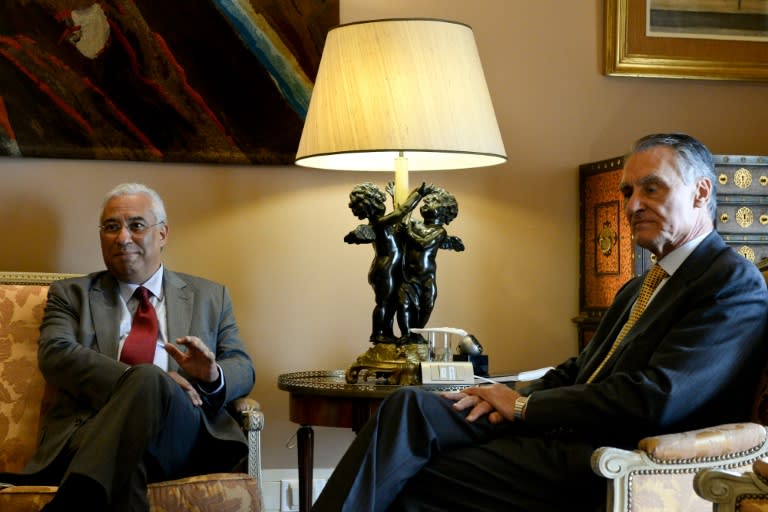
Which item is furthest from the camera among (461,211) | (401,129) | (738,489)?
(461,211)

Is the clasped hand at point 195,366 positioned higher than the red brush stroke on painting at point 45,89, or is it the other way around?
the red brush stroke on painting at point 45,89

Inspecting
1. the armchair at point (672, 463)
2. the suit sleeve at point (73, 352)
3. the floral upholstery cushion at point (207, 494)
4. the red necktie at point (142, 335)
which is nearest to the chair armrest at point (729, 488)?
the armchair at point (672, 463)

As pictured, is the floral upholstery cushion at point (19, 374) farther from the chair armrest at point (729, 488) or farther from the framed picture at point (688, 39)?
the framed picture at point (688, 39)

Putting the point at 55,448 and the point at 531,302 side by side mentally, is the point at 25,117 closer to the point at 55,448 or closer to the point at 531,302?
the point at 55,448

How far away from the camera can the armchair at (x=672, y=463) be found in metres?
2.22

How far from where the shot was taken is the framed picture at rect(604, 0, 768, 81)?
4.17m

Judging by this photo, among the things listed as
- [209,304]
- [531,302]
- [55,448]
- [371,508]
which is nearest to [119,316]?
[209,304]

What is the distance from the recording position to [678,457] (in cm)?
227

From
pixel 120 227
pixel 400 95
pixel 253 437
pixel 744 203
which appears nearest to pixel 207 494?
pixel 253 437

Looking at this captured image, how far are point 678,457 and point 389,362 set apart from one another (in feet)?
4.04

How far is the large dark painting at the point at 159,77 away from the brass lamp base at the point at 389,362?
2.96 ft

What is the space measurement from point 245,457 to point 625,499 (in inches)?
47.8

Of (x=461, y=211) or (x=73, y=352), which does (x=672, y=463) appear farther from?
(x=461, y=211)

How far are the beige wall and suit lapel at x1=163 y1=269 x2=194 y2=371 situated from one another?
0.50 meters
